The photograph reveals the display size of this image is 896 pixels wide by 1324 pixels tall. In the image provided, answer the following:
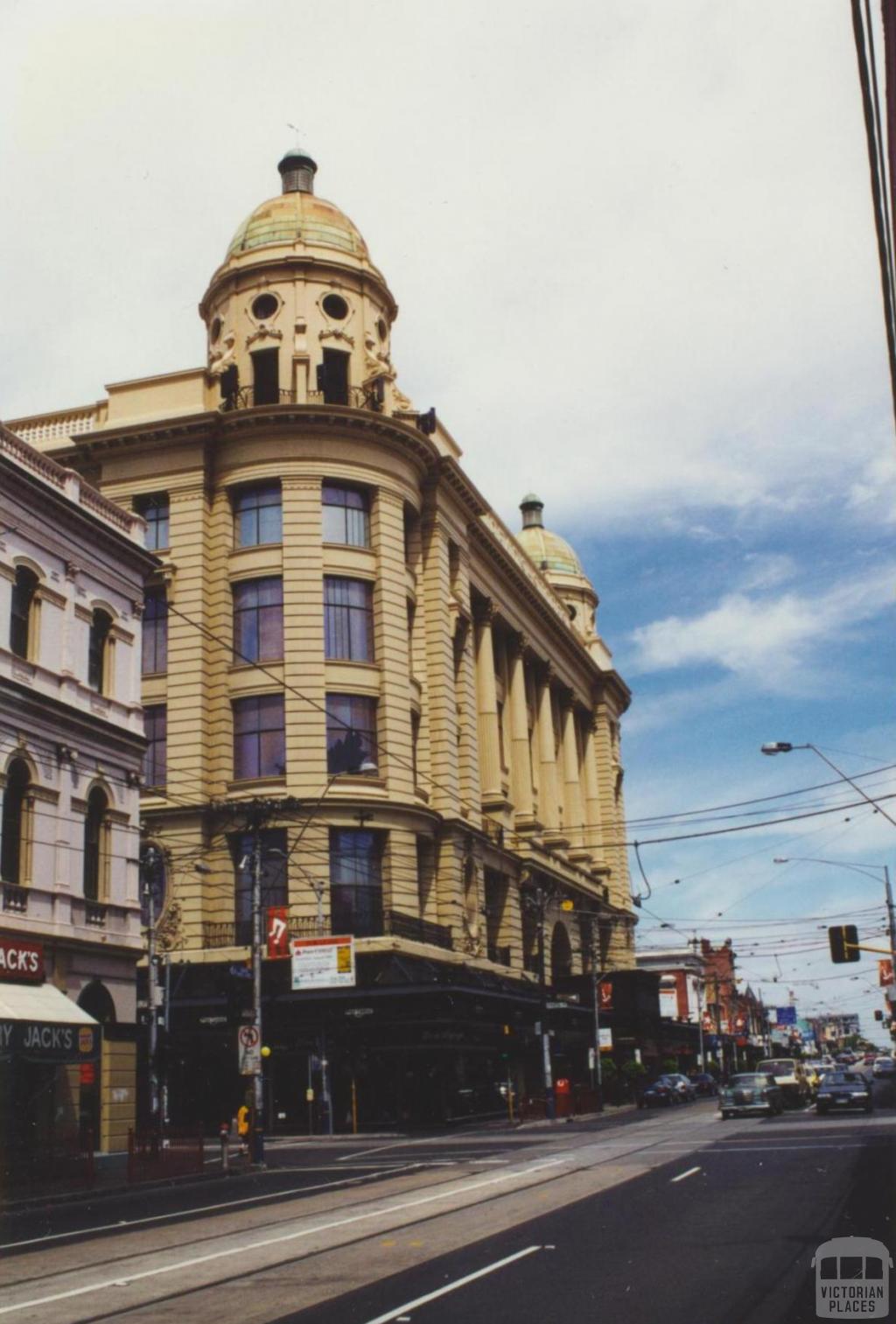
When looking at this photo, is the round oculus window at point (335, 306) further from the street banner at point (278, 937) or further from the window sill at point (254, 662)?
the street banner at point (278, 937)

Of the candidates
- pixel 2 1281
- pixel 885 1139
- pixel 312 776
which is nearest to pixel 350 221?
pixel 312 776

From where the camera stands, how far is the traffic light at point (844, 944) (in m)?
36.3

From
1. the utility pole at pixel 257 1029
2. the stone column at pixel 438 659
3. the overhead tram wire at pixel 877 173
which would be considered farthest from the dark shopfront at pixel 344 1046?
the overhead tram wire at pixel 877 173

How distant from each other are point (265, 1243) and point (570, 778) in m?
61.8

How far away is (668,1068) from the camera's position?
90.0 m

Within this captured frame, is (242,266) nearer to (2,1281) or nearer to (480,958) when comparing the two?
(480,958)

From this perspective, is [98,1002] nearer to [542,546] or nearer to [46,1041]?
[46,1041]

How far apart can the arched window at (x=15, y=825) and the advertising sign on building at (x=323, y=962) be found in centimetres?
1070

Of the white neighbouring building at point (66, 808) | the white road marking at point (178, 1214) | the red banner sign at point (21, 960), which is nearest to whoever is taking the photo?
the white road marking at point (178, 1214)

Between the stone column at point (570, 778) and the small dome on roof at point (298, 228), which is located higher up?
the small dome on roof at point (298, 228)

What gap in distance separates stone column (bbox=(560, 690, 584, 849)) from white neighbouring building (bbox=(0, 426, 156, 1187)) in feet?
142

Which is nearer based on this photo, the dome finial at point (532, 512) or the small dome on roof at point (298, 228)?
the small dome on roof at point (298, 228)

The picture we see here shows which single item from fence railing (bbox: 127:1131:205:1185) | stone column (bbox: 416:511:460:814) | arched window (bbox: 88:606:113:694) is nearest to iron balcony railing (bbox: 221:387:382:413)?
stone column (bbox: 416:511:460:814)

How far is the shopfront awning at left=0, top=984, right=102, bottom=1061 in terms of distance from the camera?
91.2ft
